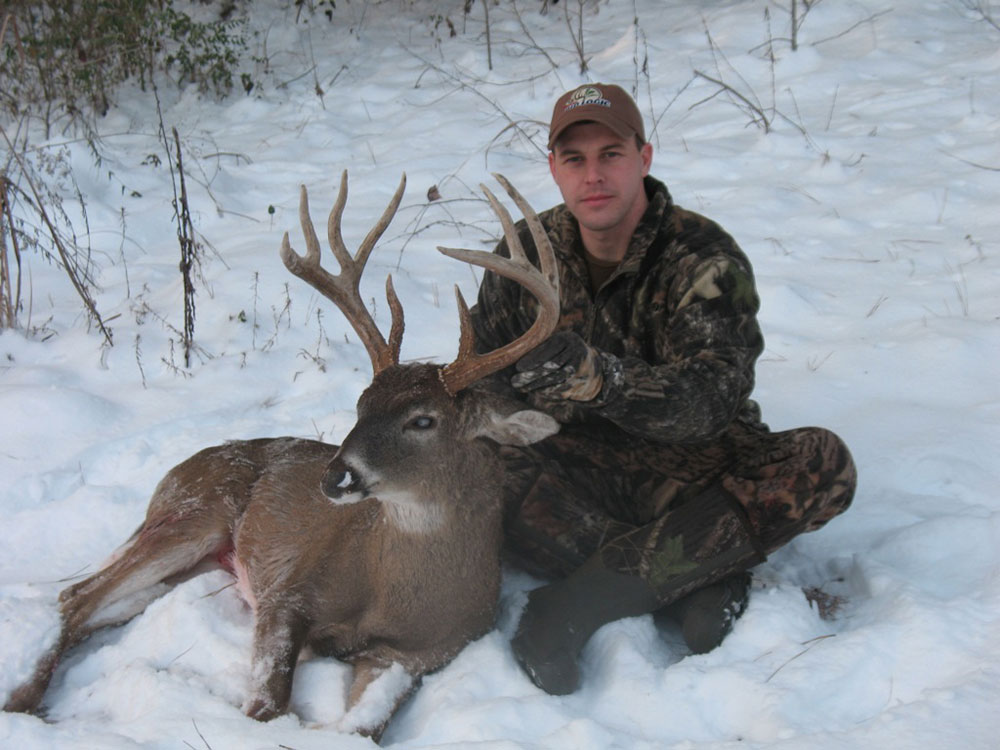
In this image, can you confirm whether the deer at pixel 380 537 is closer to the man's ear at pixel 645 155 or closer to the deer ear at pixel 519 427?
the deer ear at pixel 519 427

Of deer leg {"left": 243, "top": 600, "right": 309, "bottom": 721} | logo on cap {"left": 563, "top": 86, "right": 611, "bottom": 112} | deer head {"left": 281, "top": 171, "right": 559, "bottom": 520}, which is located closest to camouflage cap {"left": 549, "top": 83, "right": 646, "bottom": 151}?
logo on cap {"left": 563, "top": 86, "right": 611, "bottom": 112}

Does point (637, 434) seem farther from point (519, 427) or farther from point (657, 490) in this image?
point (657, 490)

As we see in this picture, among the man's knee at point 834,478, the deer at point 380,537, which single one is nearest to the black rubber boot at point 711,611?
the man's knee at point 834,478

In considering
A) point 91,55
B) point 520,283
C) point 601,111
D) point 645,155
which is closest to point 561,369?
point 520,283

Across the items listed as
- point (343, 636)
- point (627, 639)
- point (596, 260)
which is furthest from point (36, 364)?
point (627, 639)

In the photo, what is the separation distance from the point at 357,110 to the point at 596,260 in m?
5.48

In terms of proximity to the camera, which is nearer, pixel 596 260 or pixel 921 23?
pixel 596 260

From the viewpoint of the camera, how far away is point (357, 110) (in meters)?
8.59

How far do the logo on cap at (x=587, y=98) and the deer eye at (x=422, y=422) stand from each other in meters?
1.28

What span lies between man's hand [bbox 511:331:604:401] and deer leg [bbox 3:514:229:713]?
162cm

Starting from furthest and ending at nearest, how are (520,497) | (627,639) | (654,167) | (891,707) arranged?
(654,167), (520,497), (627,639), (891,707)

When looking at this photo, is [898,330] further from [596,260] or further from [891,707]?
[891,707]

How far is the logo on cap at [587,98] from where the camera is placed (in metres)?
3.48

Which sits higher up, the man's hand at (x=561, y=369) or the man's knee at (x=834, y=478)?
the man's hand at (x=561, y=369)
